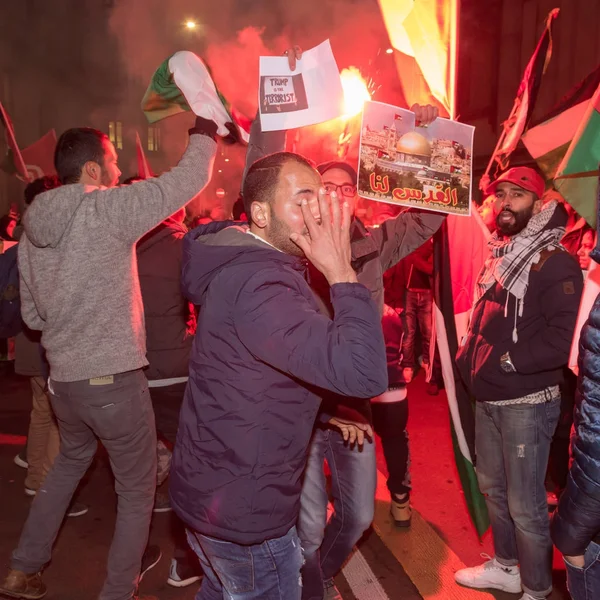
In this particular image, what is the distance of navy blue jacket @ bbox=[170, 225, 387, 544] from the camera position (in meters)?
1.83

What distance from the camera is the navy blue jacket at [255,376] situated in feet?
6.00

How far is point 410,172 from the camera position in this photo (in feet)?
10.3

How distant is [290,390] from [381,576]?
2.24 metres

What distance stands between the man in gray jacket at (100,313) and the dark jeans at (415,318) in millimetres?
5999

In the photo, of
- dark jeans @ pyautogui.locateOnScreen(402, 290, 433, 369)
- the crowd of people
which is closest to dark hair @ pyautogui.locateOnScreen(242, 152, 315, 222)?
the crowd of people

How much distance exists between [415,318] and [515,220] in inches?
220

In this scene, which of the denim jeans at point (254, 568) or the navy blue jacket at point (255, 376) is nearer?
the navy blue jacket at point (255, 376)

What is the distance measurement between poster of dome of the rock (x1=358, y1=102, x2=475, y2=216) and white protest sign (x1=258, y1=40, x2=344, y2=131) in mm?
201

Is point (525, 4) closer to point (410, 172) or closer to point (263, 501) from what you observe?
point (410, 172)

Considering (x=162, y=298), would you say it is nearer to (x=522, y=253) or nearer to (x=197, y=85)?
(x=197, y=85)

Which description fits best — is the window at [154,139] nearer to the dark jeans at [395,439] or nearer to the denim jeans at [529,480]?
the dark jeans at [395,439]

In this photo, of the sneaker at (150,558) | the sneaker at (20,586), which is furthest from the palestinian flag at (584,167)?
the sneaker at (20,586)

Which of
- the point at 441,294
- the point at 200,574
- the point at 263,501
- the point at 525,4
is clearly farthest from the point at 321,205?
the point at 525,4

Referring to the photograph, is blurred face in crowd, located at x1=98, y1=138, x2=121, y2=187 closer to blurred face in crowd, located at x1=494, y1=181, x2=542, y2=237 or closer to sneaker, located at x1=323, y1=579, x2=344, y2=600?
blurred face in crowd, located at x1=494, y1=181, x2=542, y2=237
